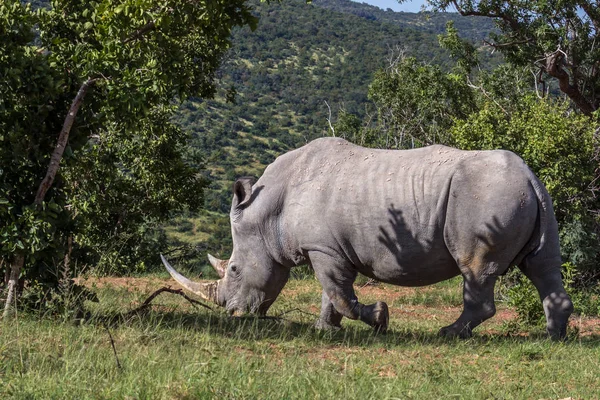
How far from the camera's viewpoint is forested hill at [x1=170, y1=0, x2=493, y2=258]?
46.1 m

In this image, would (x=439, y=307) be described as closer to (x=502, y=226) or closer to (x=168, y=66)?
(x=502, y=226)

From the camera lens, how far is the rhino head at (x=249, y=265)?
895cm

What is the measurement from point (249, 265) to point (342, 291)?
1.12 metres

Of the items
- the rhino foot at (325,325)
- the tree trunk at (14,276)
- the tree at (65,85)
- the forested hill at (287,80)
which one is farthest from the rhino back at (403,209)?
the forested hill at (287,80)

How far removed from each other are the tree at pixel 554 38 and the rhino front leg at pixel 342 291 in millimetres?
9504

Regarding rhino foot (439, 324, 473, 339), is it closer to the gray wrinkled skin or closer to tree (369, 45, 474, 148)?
the gray wrinkled skin

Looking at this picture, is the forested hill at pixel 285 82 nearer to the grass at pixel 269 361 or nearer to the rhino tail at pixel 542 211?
the grass at pixel 269 361

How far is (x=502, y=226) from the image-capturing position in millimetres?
7914

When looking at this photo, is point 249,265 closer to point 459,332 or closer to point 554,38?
point 459,332

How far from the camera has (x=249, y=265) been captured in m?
9.05

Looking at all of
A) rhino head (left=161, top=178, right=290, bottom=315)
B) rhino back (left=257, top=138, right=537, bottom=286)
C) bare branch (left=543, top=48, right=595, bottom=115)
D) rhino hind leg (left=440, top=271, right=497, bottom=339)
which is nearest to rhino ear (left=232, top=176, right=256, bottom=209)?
rhino head (left=161, top=178, right=290, bottom=315)

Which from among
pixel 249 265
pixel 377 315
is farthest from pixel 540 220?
pixel 249 265

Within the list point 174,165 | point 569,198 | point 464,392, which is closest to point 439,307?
point 569,198

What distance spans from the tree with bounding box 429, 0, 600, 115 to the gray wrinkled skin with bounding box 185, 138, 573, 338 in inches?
354
